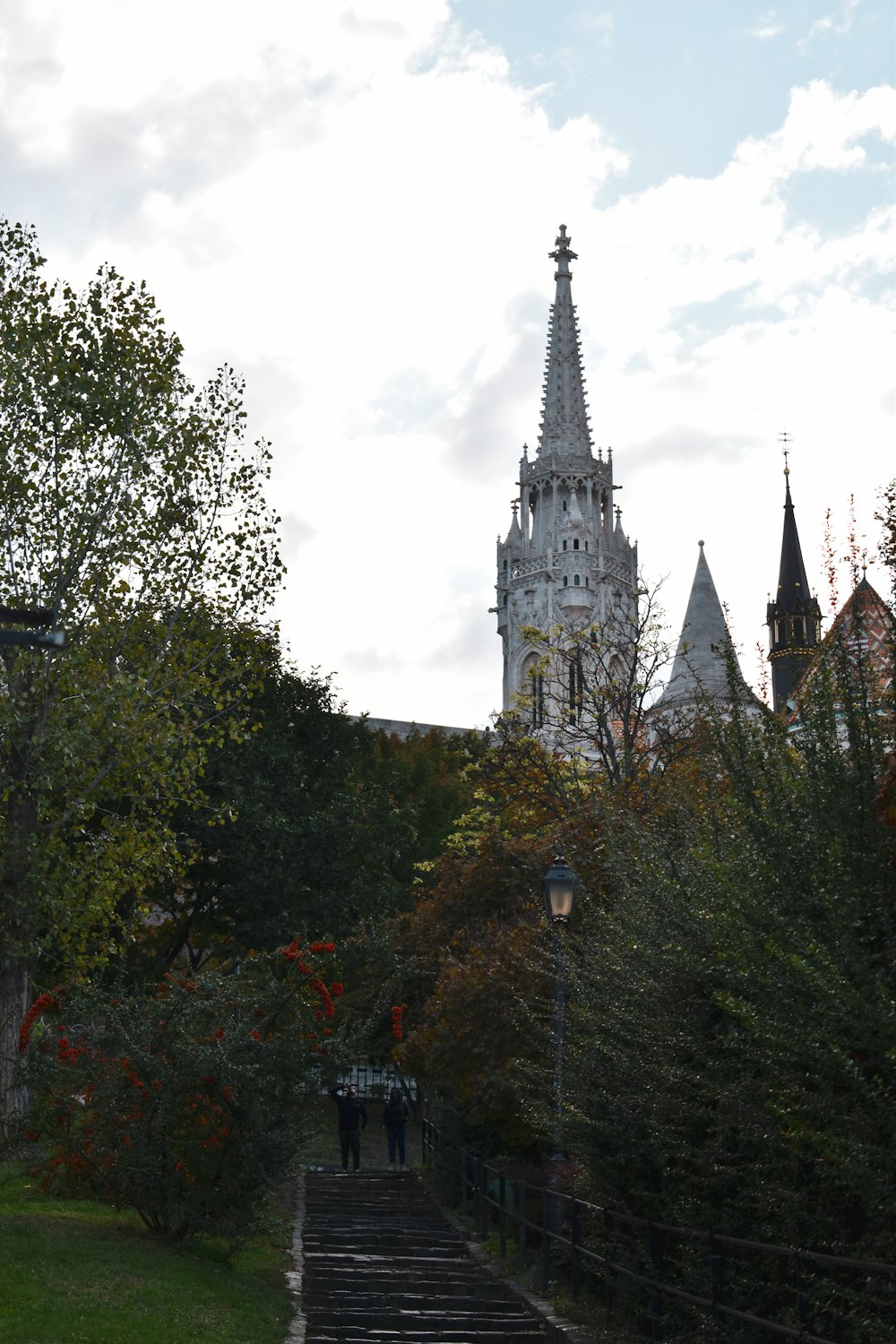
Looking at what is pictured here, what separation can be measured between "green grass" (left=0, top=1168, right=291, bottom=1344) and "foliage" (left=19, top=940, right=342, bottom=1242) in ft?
1.42

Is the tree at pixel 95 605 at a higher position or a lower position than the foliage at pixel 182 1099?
higher

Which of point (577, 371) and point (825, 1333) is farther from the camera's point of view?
point (577, 371)

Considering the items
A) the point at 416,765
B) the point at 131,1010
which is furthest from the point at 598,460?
the point at 131,1010

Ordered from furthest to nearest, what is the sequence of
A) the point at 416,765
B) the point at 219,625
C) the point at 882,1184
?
the point at 416,765 → the point at 219,625 → the point at 882,1184

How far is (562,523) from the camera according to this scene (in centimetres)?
12306

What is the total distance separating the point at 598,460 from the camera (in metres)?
126

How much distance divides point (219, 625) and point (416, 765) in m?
30.6

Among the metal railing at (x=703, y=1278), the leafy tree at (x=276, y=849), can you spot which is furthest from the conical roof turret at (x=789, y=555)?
the metal railing at (x=703, y=1278)

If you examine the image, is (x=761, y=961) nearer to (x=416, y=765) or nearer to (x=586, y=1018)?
(x=586, y=1018)

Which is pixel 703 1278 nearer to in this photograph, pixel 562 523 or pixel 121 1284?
pixel 121 1284

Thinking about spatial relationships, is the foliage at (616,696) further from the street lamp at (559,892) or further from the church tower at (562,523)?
the church tower at (562,523)

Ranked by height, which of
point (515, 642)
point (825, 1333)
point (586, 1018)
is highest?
point (515, 642)

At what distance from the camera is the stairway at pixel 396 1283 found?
11.8 metres

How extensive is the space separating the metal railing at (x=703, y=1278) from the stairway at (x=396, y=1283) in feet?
2.08
